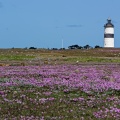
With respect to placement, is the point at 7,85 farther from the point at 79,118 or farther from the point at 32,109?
the point at 79,118

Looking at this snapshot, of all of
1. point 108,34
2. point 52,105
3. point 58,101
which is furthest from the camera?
point 108,34

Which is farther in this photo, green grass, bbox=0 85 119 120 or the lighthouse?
the lighthouse

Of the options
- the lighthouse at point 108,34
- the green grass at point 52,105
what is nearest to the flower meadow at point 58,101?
the green grass at point 52,105

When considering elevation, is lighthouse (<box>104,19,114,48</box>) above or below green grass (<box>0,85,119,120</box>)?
above

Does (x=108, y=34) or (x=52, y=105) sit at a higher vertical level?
(x=108, y=34)

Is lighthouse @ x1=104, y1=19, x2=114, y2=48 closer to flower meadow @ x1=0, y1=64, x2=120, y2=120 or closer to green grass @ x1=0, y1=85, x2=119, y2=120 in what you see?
flower meadow @ x1=0, y1=64, x2=120, y2=120

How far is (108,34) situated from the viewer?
454 ft

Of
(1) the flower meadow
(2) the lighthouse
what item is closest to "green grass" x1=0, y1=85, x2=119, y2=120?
(1) the flower meadow

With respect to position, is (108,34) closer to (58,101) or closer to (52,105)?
(58,101)

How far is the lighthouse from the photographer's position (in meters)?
138

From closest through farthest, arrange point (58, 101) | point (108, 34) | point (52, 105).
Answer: point (52, 105)
point (58, 101)
point (108, 34)

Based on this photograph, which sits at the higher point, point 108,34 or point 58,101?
point 108,34

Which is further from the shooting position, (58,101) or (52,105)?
(58,101)

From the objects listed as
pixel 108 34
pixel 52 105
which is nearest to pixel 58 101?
pixel 52 105
